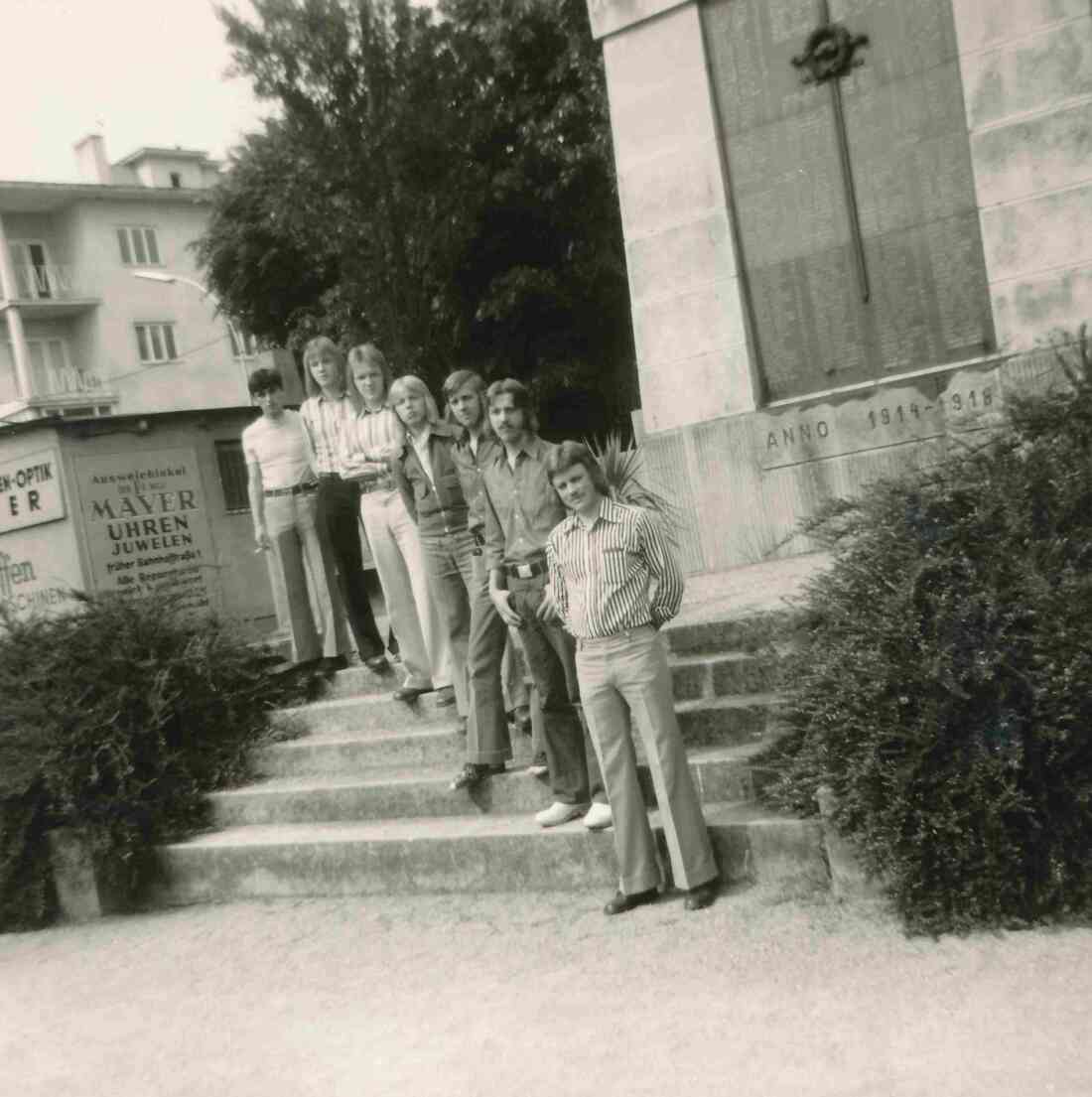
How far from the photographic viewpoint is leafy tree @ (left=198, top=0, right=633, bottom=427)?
20219mm

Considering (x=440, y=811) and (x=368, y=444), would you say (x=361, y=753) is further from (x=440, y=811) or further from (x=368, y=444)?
(x=368, y=444)

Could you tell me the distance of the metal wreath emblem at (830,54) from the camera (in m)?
8.34

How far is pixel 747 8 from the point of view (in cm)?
879

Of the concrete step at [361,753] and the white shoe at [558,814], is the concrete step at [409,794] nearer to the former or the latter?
the concrete step at [361,753]

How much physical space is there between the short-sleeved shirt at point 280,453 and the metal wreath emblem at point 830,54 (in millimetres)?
4004

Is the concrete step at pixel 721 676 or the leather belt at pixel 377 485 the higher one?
the leather belt at pixel 377 485

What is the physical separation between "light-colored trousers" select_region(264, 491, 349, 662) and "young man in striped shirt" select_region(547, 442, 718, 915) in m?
2.81

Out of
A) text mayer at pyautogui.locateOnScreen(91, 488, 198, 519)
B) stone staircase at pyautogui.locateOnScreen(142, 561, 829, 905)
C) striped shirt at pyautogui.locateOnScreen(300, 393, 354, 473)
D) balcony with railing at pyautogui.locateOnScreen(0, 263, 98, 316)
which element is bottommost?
stone staircase at pyautogui.locateOnScreen(142, 561, 829, 905)

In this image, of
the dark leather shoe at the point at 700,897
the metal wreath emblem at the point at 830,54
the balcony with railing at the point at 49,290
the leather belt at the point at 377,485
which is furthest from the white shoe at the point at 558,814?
the balcony with railing at the point at 49,290

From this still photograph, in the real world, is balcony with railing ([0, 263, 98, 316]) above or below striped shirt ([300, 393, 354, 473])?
above

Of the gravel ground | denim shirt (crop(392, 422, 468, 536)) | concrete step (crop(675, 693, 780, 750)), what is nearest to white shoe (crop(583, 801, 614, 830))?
the gravel ground

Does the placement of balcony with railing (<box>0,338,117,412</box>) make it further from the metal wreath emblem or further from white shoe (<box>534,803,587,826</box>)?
white shoe (<box>534,803,587,826</box>)

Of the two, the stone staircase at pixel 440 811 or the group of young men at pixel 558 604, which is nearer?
the group of young men at pixel 558 604

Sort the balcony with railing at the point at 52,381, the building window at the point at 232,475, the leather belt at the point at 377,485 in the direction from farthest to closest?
1. the balcony with railing at the point at 52,381
2. the building window at the point at 232,475
3. the leather belt at the point at 377,485
